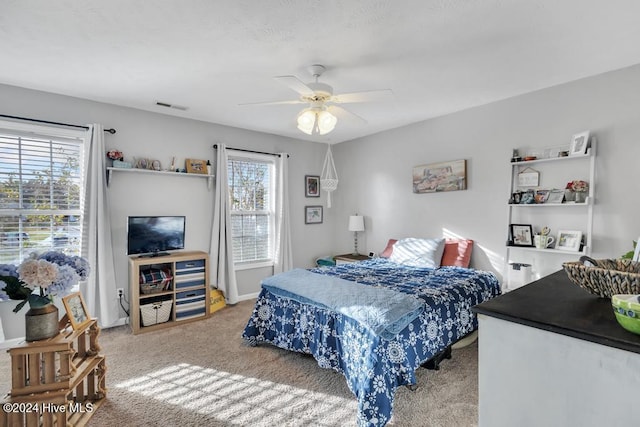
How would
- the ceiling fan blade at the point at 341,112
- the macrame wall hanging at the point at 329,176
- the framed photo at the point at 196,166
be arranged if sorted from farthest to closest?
the macrame wall hanging at the point at 329,176 < the framed photo at the point at 196,166 < the ceiling fan blade at the point at 341,112

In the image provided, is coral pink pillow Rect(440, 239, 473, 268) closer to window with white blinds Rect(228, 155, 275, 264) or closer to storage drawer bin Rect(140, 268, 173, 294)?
window with white blinds Rect(228, 155, 275, 264)

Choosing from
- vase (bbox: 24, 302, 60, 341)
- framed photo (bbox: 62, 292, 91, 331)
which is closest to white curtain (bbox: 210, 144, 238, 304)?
framed photo (bbox: 62, 292, 91, 331)

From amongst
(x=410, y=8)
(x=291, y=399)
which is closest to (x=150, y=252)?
(x=291, y=399)

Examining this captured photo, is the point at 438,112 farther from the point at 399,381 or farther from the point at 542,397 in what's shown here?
the point at 542,397

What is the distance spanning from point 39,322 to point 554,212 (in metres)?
4.08

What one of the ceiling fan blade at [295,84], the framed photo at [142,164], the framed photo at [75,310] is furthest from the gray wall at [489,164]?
the framed photo at [75,310]

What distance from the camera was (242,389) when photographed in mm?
2334

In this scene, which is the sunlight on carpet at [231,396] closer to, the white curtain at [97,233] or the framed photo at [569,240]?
the white curtain at [97,233]

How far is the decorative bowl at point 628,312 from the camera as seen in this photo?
2.58 ft

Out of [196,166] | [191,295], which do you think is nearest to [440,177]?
[196,166]

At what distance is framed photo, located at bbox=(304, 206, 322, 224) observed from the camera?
5.24 metres

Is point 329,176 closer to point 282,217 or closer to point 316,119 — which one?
point 282,217

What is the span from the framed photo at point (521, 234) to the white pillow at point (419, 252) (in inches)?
28.8

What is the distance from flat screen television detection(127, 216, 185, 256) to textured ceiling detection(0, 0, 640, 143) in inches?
51.5
